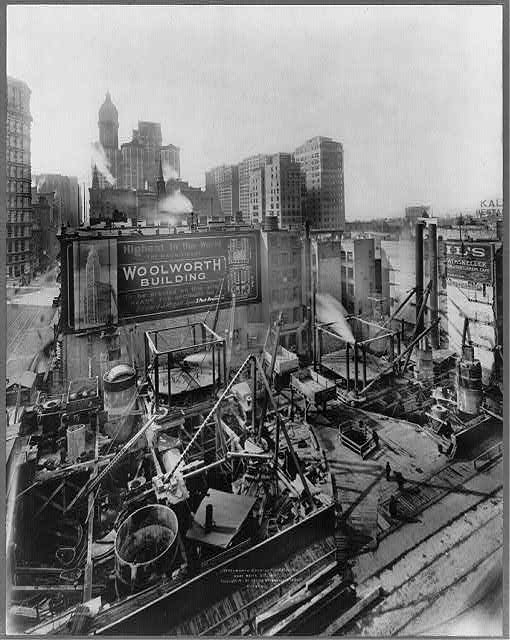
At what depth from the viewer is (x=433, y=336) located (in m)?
6.63

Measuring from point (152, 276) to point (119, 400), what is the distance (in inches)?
70.3

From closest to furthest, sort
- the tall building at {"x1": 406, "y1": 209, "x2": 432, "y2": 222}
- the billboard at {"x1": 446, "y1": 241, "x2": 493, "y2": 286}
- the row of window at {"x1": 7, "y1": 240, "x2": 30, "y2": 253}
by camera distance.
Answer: the row of window at {"x1": 7, "y1": 240, "x2": 30, "y2": 253}
the tall building at {"x1": 406, "y1": 209, "x2": 432, "y2": 222}
the billboard at {"x1": 446, "y1": 241, "x2": 493, "y2": 286}

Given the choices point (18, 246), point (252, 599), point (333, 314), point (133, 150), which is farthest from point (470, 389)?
point (18, 246)

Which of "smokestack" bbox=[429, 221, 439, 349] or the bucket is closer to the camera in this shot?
the bucket

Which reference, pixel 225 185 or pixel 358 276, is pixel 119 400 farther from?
pixel 358 276

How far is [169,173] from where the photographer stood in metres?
5.65

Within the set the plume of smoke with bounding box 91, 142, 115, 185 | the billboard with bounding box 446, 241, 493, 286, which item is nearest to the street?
the plume of smoke with bounding box 91, 142, 115, 185

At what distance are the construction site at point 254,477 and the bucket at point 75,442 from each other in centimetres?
2

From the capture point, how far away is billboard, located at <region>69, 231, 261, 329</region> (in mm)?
5344

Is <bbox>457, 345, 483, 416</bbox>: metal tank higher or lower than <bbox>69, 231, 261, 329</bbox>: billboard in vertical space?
lower

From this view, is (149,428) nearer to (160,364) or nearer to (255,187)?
(160,364)

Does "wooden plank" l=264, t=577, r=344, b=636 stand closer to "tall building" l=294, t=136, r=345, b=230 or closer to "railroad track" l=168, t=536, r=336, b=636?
"railroad track" l=168, t=536, r=336, b=636

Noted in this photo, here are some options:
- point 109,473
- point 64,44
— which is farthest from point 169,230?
point 109,473

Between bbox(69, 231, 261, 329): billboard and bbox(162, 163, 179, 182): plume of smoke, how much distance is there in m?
0.86
